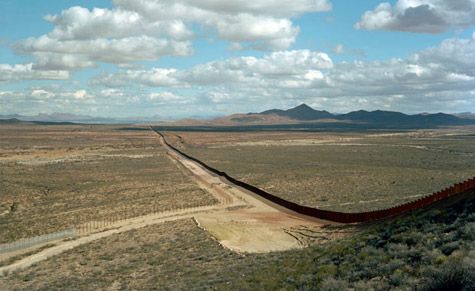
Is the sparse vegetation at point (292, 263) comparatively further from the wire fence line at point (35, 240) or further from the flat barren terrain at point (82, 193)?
the flat barren terrain at point (82, 193)

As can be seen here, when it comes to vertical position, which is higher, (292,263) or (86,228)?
(292,263)

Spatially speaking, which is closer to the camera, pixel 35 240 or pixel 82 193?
pixel 35 240

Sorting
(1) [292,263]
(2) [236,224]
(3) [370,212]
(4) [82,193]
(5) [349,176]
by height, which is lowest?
(4) [82,193]

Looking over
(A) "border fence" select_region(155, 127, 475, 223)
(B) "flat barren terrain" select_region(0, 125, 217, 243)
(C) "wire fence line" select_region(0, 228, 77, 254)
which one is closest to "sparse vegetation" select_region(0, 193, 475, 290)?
(A) "border fence" select_region(155, 127, 475, 223)

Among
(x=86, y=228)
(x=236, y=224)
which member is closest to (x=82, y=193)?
(x=86, y=228)

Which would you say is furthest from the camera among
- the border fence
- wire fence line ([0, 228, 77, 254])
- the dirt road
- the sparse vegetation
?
wire fence line ([0, 228, 77, 254])

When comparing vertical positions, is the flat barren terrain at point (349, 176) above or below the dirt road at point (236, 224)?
above

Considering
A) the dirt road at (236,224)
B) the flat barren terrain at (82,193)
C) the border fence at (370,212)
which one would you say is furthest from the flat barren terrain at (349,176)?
the flat barren terrain at (82,193)

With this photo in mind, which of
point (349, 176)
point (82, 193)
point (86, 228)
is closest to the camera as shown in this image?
point (86, 228)

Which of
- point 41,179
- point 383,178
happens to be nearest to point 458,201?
point 383,178

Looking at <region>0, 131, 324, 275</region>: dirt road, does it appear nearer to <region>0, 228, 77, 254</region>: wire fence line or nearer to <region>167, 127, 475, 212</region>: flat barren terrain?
<region>0, 228, 77, 254</region>: wire fence line

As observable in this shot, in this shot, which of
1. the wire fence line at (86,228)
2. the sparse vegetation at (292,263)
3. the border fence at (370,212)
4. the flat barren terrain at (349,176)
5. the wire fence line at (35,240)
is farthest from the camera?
the flat barren terrain at (349,176)

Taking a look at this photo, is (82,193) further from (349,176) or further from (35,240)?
(349,176)
